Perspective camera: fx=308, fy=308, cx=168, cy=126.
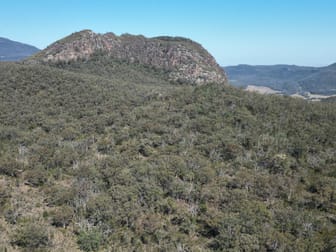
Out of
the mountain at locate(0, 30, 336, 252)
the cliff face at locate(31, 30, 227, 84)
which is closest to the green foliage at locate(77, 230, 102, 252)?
the mountain at locate(0, 30, 336, 252)

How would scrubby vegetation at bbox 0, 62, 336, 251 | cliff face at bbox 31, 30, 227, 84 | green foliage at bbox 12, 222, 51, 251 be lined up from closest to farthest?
green foliage at bbox 12, 222, 51, 251, scrubby vegetation at bbox 0, 62, 336, 251, cliff face at bbox 31, 30, 227, 84

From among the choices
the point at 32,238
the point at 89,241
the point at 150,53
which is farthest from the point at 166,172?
the point at 150,53

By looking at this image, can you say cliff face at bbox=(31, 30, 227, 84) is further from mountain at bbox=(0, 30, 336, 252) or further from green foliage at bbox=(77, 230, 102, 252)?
green foliage at bbox=(77, 230, 102, 252)

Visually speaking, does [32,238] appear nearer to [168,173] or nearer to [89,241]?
[89,241]

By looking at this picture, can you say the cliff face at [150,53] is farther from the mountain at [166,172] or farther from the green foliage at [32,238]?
the green foliage at [32,238]

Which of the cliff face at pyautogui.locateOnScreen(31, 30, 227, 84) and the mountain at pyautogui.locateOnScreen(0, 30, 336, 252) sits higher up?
the cliff face at pyautogui.locateOnScreen(31, 30, 227, 84)

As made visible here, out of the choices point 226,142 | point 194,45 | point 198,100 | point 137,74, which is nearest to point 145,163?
point 226,142
